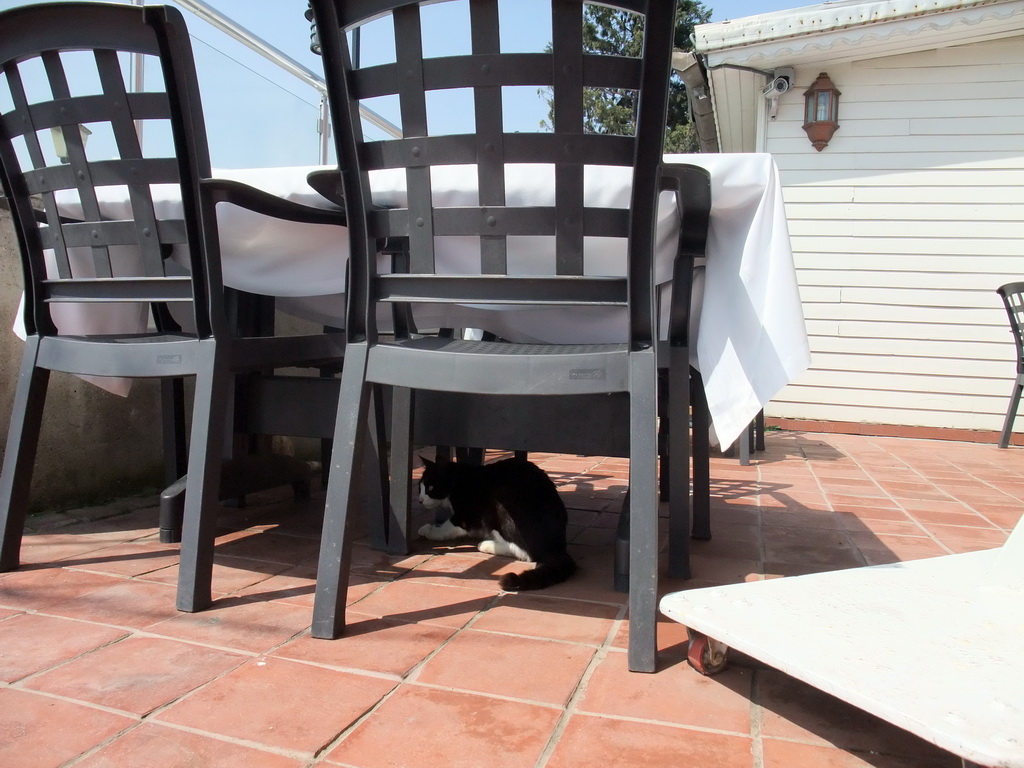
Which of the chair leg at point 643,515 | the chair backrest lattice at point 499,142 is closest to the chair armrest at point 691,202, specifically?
the chair backrest lattice at point 499,142

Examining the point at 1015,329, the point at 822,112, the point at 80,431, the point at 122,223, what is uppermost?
the point at 822,112

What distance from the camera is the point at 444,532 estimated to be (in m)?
2.48

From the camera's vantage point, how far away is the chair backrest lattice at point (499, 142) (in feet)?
4.50

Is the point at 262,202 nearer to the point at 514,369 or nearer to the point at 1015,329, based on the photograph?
the point at 514,369

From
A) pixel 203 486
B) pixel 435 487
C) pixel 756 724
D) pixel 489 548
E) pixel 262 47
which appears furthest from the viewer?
pixel 262 47

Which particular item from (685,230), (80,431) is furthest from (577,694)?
(80,431)

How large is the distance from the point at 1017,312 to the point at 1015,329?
6.1 inches

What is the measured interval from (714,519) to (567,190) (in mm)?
1743

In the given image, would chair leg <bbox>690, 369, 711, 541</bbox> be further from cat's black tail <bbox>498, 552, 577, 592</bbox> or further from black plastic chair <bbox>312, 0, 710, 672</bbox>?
black plastic chair <bbox>312, 0, 710, 672</bbox>

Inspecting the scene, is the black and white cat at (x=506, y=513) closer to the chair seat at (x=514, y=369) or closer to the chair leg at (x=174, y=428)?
the chair seat at (x=514, y=369)

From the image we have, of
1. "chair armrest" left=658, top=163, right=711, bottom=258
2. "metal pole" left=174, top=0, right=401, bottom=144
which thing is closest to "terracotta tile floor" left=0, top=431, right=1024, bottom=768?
"chair armrest" left=658, top=163, right=711, bottom=258

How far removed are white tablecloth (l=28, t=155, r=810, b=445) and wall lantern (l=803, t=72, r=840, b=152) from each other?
447 centimetres

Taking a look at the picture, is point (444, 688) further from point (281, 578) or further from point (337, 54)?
point (337, 54)

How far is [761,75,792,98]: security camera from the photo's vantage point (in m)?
5.88
